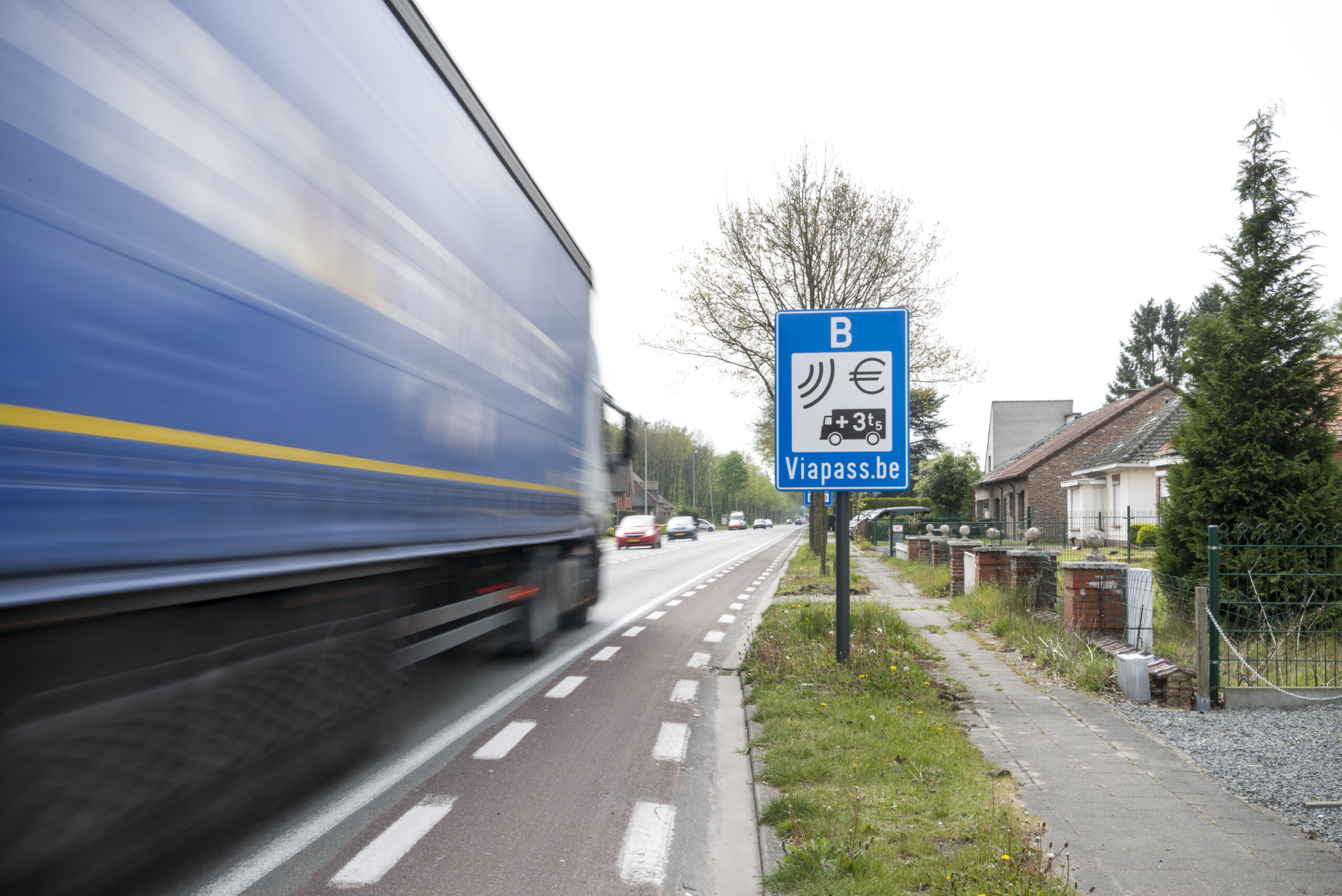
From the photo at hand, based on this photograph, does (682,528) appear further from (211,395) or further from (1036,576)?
(211,395)

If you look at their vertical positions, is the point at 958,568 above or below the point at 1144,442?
below

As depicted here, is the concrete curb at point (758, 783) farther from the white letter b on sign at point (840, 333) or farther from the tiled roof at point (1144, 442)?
the tiled roof at point (1144, 442)

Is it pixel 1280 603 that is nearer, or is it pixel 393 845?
pixel 393 845

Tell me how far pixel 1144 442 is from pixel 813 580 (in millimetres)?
22267

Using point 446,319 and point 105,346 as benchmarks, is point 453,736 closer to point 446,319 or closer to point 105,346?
point 446,319

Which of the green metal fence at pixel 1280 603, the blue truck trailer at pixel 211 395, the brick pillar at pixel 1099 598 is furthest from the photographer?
the brick pillar at pixel 1099 598

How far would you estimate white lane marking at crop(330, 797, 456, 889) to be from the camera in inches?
132

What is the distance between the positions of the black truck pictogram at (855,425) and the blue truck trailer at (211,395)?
11.5 feet

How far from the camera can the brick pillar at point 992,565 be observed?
38.5 ft

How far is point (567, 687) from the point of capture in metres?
7.14

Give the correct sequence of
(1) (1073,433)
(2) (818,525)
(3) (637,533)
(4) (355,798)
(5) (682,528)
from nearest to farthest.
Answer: (4) (355,798), (2) (818,525), (3) (637,533), (1) (1073,433), (5) (682,528)

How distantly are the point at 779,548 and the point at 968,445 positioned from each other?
1906 inches

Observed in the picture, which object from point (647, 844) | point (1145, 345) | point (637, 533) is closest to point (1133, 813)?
point (647, 844)

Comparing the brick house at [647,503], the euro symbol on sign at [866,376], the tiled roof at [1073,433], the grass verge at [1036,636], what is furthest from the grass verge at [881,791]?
the tiled roof at [1073,433]
